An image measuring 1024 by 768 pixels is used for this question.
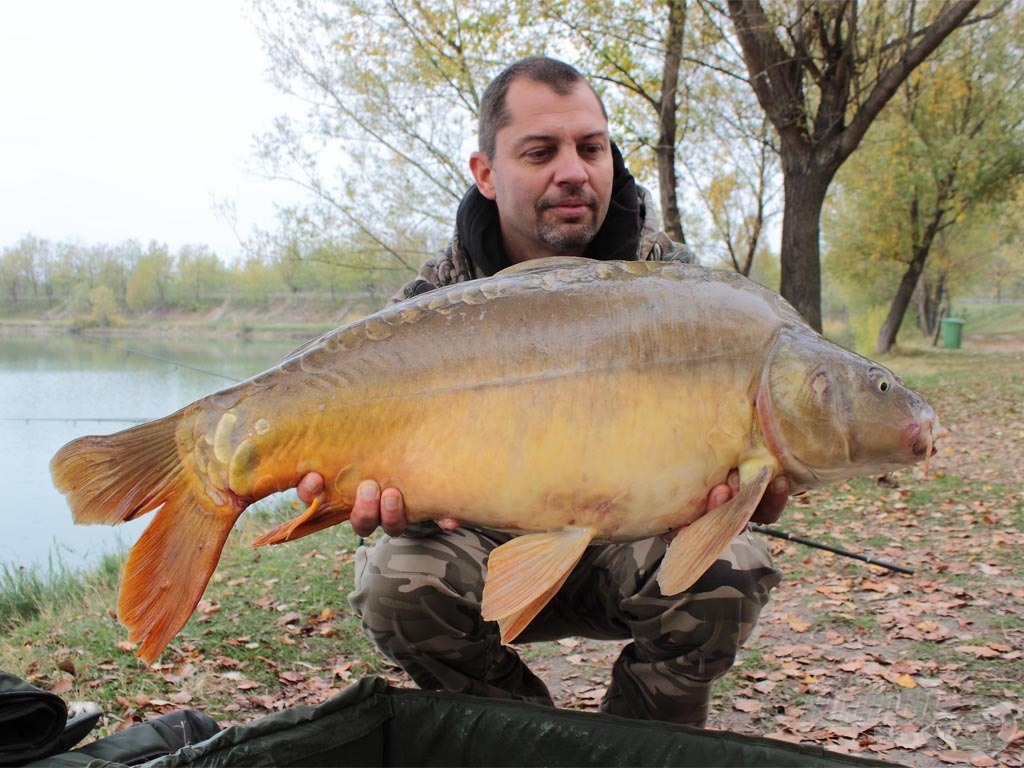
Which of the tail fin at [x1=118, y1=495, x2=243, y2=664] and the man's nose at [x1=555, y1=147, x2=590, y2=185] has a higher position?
the man's nose at [x1=555, y1=147, x2=590, y2=185]

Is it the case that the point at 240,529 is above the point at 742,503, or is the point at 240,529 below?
below

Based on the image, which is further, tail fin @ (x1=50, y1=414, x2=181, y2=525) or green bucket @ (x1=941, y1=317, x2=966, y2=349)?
green bucket @ (x1=941, y1=317, x2=966, y2=349)

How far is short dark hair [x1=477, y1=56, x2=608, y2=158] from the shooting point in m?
1.85

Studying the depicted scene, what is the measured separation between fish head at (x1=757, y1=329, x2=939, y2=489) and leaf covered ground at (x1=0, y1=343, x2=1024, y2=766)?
1.06 metres

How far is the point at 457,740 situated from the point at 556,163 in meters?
1.15

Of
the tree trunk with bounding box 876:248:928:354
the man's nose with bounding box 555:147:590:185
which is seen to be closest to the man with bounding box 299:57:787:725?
the man's nose with bounding box 555:147:590:185

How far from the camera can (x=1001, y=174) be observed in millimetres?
12953

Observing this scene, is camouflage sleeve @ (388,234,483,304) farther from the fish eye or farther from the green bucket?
the green bucket

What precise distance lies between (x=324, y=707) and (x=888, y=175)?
48.3 feet

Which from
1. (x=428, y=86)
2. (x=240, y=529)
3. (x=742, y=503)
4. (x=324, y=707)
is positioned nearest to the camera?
(x=742, y=503)

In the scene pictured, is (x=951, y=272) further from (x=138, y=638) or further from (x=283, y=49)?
(x=138, y=638)

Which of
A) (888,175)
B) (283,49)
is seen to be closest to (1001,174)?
(888,175)

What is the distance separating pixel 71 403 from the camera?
10281 mm

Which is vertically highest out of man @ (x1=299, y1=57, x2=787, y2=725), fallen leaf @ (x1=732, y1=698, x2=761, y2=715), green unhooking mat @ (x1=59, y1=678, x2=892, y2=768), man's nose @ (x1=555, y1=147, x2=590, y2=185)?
man's nose @ (x1=555, y1=147, x2=590, y2=185)
